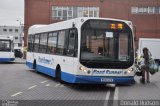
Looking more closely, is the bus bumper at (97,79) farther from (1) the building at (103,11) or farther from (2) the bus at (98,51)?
(1) the building at (103,11)

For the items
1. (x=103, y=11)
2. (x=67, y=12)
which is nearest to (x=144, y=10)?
(x=103, y=11)

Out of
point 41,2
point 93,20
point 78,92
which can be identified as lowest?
point 78,92

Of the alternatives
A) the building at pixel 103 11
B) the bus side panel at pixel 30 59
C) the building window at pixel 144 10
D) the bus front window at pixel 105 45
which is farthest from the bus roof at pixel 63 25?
the building window at pixel 144 10

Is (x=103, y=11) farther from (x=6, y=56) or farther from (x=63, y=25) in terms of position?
(x=63, y=25)

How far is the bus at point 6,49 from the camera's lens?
3822cm

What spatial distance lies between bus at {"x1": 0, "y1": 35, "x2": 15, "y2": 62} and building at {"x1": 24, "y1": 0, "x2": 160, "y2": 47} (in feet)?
90.4

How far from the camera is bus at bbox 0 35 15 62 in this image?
38.2 metres

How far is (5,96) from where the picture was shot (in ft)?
43.6

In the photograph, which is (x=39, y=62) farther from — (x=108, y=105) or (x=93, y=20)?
(x=108, y=105)

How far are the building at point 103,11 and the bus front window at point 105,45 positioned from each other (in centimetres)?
4954

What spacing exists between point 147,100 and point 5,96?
4532mm

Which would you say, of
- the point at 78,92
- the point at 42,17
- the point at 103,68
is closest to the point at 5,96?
the point at 78,92

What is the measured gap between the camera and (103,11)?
6631cm

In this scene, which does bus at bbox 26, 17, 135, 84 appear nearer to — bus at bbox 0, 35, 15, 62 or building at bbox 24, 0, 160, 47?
bus at bbox 0, 35, 15, 62
